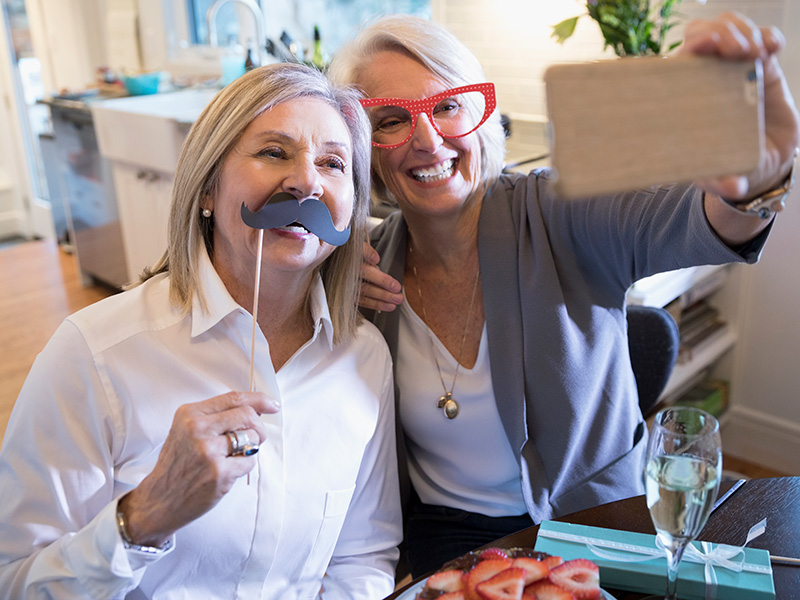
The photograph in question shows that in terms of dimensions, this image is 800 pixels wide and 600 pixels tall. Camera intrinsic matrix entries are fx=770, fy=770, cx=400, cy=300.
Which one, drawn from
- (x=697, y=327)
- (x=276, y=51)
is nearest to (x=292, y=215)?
(x=697, y=327)

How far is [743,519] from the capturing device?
3.52 feet

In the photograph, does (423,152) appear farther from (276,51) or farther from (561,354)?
(276,51)

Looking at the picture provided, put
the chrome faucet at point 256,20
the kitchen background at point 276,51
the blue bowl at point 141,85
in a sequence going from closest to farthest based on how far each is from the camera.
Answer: the kitchen background at point 276,51 < the chrome faucet at point 256,20 < the blue bowl at point 141,85

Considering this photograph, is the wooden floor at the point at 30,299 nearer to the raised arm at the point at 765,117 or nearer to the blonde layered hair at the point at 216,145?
the blonde layered hair at the point at 216,145

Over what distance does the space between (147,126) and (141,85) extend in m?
0.66

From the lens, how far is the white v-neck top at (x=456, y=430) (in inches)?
58.2

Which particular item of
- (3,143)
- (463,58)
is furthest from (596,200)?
(3,143)

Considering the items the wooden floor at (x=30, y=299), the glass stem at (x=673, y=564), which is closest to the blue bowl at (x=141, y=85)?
the wooden floor at (x=30, y=299)

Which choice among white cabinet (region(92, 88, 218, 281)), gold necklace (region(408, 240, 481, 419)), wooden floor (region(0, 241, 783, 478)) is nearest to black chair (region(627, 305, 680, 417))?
gold necklace (region(408, 240, 481, 419))

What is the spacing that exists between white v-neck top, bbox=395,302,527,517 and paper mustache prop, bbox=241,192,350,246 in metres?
0.41

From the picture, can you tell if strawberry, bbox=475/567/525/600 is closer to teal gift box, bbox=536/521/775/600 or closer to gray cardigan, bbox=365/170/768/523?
teal gift box, bbox=536/521/775/600

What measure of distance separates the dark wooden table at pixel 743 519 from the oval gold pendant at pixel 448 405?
1.34 feet

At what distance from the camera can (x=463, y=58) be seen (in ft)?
4.95

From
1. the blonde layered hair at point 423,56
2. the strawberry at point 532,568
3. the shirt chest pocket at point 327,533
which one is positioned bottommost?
the shirt chest pocket at point 327,533
